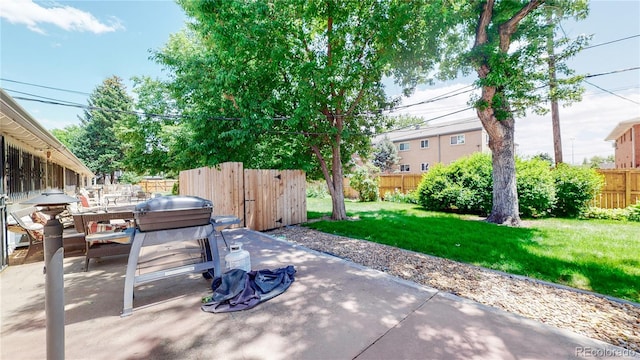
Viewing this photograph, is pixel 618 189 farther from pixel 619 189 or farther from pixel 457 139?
pixel 457 139

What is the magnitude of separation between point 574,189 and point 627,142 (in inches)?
614

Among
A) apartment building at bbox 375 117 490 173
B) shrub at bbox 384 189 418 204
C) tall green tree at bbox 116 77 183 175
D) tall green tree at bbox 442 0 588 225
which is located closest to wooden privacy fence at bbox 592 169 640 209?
tall green tree at bbox 442 0 588 225

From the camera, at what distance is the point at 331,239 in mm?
6531

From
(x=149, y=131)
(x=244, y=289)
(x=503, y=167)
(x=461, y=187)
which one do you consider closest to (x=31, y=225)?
(x=244, y=289)

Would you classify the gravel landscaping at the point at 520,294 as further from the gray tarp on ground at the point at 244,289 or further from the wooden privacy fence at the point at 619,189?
the wooden privacy fence at the point at 619,189

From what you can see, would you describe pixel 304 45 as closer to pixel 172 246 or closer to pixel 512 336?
pixel 172 246

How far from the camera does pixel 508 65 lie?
21.5ft

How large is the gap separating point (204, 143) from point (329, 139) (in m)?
3.97

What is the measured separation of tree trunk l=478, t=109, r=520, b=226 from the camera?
761cm

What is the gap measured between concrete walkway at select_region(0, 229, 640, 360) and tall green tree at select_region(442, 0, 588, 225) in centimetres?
613

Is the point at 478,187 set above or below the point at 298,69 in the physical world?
below

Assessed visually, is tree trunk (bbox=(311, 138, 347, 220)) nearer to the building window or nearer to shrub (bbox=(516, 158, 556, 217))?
shrub (bbox=(516, 158, 556, 217))

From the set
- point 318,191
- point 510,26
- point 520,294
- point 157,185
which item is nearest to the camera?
point 520,294

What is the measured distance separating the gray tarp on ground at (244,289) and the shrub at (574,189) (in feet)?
35.7
